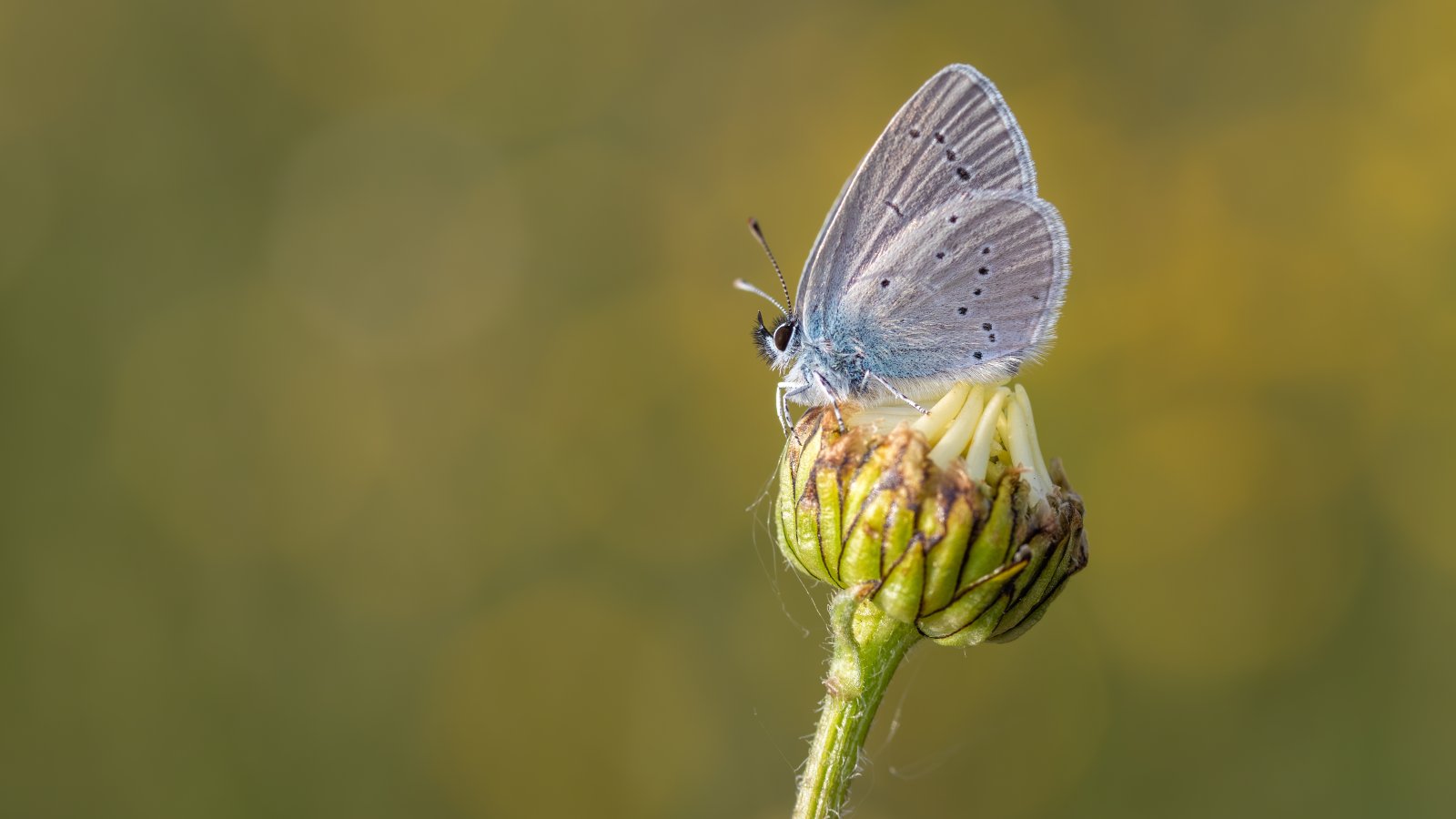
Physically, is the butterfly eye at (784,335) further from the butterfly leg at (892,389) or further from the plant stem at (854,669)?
the plant stem at (854,669)

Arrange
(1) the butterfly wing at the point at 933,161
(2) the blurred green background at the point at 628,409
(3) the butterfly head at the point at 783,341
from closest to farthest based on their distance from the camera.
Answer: (1) the butterfly wing at the point at 933,161 → (3) the butterfly head at the point at 783,341 → (2) the blurred green background at the point at 628,409

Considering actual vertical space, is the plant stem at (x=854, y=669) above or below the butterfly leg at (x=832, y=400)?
below

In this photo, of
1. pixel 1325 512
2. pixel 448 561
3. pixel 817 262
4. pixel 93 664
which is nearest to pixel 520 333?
pixel 448 561

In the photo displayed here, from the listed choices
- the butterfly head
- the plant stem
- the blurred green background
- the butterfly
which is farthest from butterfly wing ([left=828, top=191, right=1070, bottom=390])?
the blurred green background

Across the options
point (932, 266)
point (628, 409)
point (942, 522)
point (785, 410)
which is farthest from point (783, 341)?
point (628, 409)

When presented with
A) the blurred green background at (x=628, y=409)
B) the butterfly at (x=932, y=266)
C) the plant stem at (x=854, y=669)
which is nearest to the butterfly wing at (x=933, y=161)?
the butterfly at (x=932, y=266)

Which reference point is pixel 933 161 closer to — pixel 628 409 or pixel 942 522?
pixel 942 522
